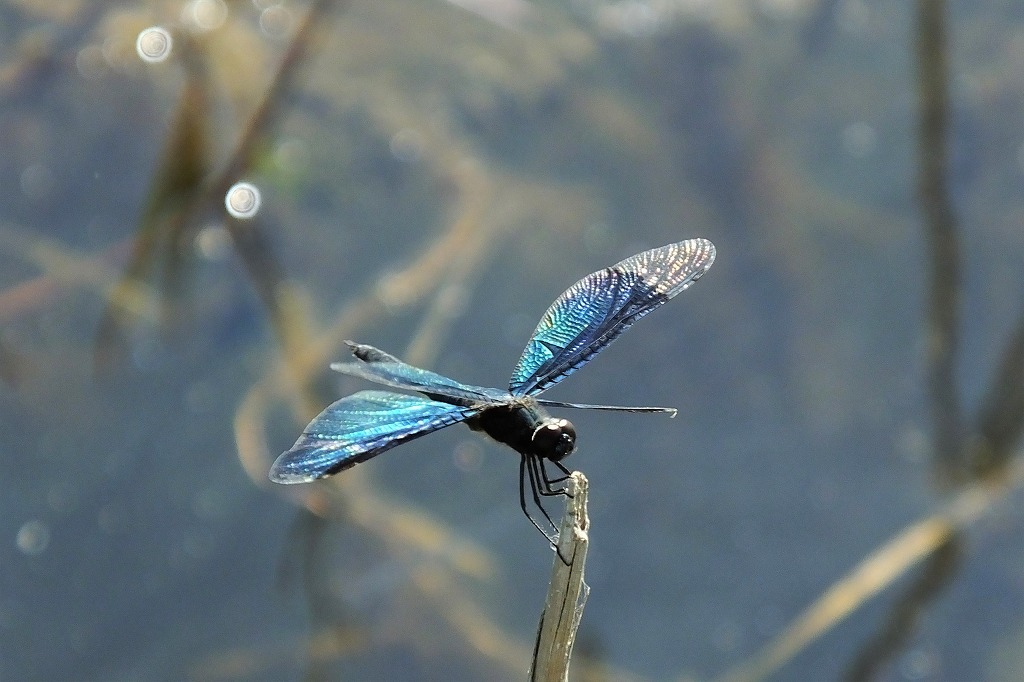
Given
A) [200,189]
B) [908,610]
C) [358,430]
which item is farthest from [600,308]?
[200,189]

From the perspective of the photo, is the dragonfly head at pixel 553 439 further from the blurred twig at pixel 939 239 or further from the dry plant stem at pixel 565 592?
the blurred twig at pixel 939 239

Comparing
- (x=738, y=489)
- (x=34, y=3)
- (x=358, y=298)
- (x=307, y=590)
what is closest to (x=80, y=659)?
(x=307, y=590)

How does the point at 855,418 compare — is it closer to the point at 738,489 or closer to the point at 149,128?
the point at 738,489

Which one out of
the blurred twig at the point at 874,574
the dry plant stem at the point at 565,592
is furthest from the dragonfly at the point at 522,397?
the blurred twig at the point at 874,574

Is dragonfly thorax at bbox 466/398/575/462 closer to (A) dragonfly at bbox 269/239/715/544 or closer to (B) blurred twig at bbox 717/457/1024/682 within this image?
(A) dragonfly at bbox 269/239/715/544

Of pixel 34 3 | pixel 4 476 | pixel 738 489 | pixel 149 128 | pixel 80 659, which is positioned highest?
pixel 34 3

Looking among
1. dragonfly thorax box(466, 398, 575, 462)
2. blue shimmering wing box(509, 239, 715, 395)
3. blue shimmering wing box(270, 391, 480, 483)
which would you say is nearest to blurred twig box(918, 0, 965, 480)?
blue shimmering wing box(509, 239, 715, 395)
